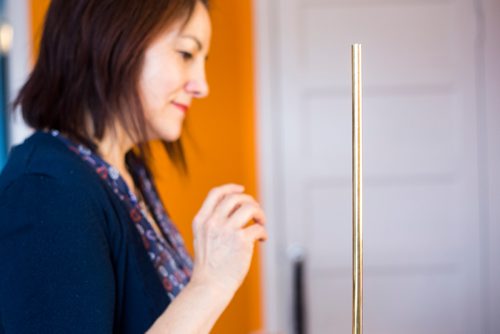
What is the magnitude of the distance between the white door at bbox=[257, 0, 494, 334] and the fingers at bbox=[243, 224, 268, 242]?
6.81 feet

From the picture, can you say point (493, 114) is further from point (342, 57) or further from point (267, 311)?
point (267, 311)

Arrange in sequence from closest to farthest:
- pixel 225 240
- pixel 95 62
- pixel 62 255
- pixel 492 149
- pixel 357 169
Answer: pixel 357 169
pixel 62 255
pixel 225 240
pixel 95 62
pixel 492 149

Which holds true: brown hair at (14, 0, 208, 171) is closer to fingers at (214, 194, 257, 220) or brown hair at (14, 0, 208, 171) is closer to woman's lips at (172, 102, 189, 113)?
woman's lips at (172, 102, 189, 113)

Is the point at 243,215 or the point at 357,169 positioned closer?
the point at 357,169

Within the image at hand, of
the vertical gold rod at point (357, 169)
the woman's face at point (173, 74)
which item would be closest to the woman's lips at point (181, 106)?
the woman's face at point (173, 74)

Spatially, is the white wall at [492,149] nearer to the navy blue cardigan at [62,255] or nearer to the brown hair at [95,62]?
the brown hair at [95,62]

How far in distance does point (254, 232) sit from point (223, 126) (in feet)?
7.05

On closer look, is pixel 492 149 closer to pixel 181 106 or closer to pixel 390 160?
pixel 390 160

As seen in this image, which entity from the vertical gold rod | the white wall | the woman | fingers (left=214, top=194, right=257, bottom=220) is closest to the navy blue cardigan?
the woman

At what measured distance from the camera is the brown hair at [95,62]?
1051mm

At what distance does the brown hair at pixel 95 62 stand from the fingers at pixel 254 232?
0.24 metres

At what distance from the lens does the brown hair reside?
3.45ft

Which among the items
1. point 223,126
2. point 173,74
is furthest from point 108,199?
point 223,126

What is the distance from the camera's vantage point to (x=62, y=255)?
2.77 ft
